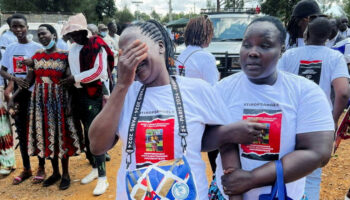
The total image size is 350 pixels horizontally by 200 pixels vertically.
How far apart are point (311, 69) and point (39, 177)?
143 inches

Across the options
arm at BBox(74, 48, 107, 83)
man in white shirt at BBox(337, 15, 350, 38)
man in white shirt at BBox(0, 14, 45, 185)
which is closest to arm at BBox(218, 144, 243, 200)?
arm at BBox(74, 48, 107, 83)

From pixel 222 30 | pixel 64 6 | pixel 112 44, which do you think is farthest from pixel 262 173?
pixel 64 6

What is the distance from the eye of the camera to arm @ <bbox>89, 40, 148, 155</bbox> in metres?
1.27

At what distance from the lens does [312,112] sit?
1392mm

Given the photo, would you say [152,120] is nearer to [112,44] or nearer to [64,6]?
[112,44]

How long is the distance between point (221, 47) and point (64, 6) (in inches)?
1453

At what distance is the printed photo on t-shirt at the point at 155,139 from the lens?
137 centimetres

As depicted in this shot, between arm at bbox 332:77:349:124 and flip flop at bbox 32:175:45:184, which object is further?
flip flop at bbox 32:175:45:184

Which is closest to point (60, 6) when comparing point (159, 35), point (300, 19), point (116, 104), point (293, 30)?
point (293, 30)

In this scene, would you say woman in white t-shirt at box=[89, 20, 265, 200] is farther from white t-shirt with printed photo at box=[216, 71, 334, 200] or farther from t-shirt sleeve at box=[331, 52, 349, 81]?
t-shirt sleeve at box=[331, 52, 349, 81]

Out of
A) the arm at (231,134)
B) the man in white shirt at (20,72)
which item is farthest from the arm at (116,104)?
the man in white shirt at (20,72)

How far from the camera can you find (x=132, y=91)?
1.51 metres

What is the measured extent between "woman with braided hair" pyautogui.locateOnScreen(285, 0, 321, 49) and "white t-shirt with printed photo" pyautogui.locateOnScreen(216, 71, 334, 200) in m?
1.83

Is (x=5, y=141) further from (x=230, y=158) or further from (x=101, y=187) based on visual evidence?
(x=230, y=158)
